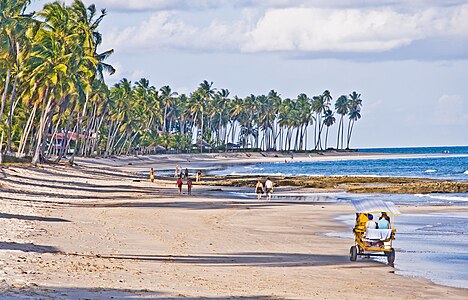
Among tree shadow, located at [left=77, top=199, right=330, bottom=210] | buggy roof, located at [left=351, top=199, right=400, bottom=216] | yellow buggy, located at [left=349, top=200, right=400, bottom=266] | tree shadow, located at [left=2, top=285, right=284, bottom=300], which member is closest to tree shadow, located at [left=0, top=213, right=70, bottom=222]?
tree shadow, located at [left=77, top=199, right=330, bottom=210]

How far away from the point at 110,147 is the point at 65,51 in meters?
72.1

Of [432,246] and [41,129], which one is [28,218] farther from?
[41,129]

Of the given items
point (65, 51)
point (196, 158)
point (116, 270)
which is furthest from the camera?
point (196, 158)

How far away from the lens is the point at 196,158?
162 m

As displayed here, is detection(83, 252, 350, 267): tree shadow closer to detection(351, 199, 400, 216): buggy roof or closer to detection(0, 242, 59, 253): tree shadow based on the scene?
detection(0, 242, 59, 253): tree shadow

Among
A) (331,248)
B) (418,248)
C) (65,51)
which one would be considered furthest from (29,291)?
(65,51)

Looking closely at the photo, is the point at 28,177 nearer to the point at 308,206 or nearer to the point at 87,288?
the point at 308,206

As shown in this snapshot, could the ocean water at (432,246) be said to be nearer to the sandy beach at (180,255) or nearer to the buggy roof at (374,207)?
the sandy beach at (180,255)

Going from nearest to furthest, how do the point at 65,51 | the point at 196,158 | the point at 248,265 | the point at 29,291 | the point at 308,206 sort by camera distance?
the point at 29,291 < the point at 248,265 < the point at 308,206 < the point at 65,51 < the point at 196,158

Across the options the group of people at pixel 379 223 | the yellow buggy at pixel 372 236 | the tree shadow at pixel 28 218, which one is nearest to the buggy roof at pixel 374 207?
the yellow buggy at pixel 372 236

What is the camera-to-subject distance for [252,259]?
20562 mm

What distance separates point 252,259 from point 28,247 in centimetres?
548

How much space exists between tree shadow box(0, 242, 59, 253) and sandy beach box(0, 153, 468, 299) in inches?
1.4

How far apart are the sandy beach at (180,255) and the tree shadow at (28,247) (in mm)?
35
